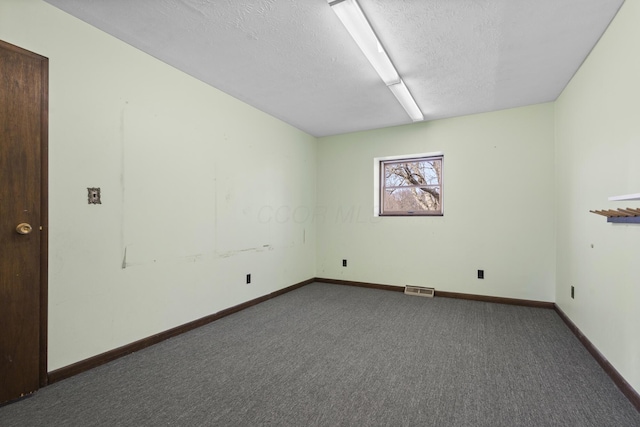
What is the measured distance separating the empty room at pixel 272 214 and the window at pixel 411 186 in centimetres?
29

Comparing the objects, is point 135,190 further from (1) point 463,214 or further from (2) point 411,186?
(1) point 463,214

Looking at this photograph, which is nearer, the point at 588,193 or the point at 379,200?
the point at 588,193

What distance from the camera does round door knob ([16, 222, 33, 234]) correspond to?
1.75 metres

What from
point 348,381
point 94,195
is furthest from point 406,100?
point 94,195

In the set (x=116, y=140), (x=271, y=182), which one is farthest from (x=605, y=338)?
(x=116, y=140)

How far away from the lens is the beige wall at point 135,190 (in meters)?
1.95

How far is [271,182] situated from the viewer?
13.1ft

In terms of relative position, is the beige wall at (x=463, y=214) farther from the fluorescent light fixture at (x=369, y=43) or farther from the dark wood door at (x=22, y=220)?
the dark wood door at (x=22, y=220)

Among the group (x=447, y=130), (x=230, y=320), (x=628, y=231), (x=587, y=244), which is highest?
(x=447, y=130)

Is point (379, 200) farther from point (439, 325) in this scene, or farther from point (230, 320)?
point (230, 320)

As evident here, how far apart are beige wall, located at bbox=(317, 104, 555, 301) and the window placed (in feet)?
0.59

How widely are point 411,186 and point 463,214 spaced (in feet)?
2.82

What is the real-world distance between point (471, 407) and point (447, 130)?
3420 mm

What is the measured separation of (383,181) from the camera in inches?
182
